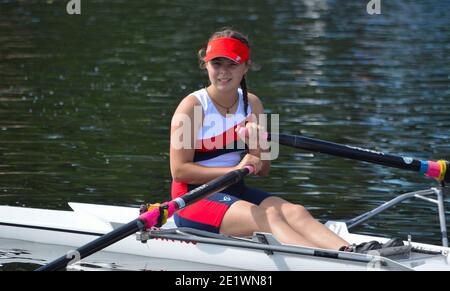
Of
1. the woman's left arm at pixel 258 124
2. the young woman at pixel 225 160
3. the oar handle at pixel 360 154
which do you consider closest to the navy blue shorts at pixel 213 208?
the young woman at pixel 225 160

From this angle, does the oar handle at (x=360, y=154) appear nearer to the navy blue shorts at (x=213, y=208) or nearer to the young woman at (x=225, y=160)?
the young woman at (x=225, y=160)

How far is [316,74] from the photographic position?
2616 centimetres

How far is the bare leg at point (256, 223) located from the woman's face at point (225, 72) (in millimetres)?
1142

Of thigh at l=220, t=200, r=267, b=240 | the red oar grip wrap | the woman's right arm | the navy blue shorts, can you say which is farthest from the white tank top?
the red oar grip wrap

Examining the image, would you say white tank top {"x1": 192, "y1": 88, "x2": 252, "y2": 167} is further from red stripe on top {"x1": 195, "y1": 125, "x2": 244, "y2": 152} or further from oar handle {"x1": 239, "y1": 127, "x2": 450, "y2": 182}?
oar handle {"x1": 239, "y1": 127, "x2": 450, "y2": 182}

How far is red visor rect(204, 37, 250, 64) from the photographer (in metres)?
10.4

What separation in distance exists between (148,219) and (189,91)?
551 inches

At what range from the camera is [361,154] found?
10.9m

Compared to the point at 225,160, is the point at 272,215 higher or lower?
lower

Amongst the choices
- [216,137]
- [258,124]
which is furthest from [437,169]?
[216,137]

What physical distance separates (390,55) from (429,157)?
1334 centimetres

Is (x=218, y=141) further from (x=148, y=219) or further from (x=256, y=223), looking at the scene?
(x=148, y=219)
